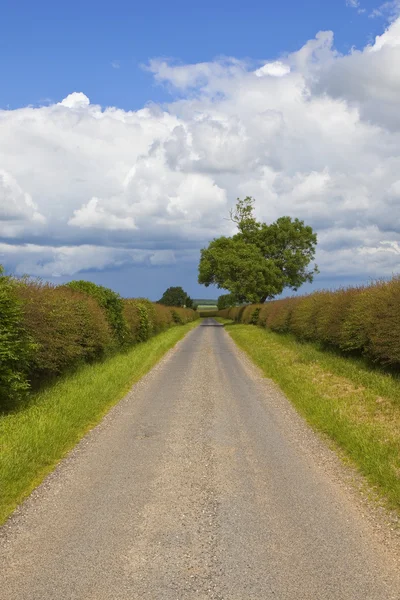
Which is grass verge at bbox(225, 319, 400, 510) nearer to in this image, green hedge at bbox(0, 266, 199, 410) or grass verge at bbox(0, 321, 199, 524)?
grass verge at bbox(0, 321, 199, 524)

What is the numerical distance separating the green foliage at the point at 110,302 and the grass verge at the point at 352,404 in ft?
A: 23.0

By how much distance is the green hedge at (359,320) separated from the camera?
14.7 meters

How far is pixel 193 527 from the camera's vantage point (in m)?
5.19

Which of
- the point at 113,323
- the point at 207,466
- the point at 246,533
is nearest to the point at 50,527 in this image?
the point at 246,533

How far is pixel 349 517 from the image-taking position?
5504mm

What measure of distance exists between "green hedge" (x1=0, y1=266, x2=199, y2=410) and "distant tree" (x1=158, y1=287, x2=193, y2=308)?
105m

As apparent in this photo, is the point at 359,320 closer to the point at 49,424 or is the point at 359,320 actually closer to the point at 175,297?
the point at 49,424

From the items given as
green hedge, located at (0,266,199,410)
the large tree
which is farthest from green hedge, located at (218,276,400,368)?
the large tree

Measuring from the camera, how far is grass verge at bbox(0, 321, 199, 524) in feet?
21.1

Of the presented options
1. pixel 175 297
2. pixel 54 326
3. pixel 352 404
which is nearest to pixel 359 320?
pixel 352 404

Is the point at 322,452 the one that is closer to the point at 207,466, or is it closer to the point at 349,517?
the point at 207,466

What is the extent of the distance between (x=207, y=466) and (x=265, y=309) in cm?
3842

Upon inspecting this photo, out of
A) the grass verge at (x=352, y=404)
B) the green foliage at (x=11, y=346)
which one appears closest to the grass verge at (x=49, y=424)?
the green foliage at (x=11, y=346)

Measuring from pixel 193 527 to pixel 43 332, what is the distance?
8.82 meters
